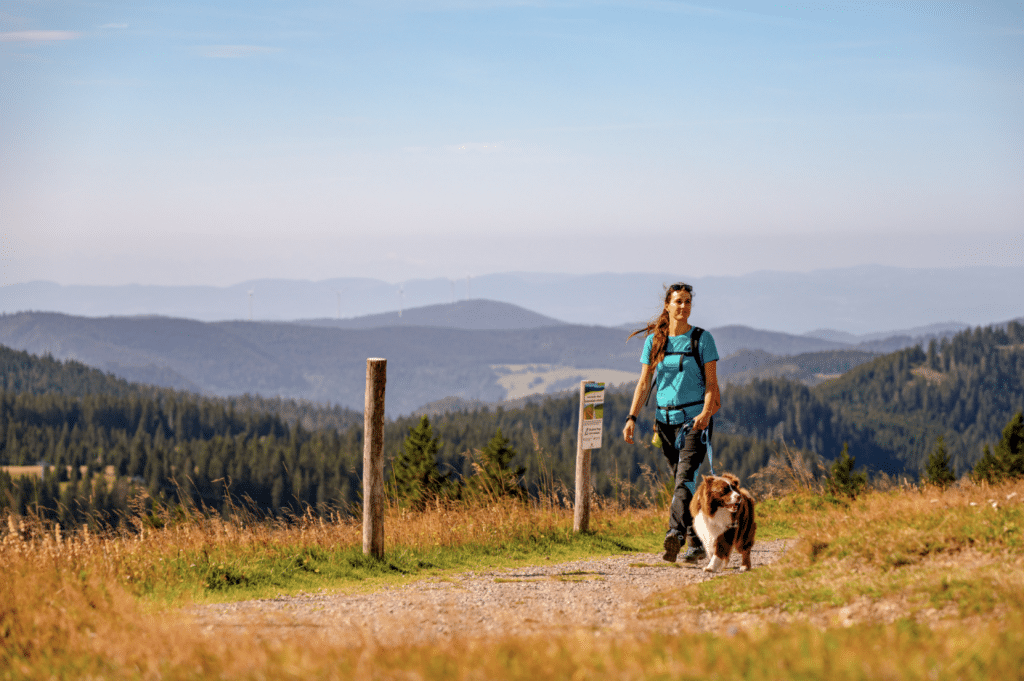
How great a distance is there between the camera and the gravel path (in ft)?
19.0

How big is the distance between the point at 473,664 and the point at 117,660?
2.45 m

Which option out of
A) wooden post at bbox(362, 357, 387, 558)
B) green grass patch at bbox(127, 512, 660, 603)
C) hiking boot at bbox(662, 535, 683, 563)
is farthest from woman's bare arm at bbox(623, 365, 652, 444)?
wooden post at bbox(362, 357, 387, 558)

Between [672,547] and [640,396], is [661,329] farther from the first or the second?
[672,547]

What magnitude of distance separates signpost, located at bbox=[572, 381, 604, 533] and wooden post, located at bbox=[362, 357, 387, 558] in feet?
9.32

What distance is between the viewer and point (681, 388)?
8289 millimetres

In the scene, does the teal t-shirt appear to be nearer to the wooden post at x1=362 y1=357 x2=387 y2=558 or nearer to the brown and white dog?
the brown and white dog

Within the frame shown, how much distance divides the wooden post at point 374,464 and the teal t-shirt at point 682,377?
307 centimetres

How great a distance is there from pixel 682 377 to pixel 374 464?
364 centimetres

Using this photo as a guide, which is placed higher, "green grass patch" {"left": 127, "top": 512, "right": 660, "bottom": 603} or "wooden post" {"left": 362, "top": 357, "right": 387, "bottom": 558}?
"wooden post" {"left": 362, "top": 357, "right": 387, "bottom": 558}

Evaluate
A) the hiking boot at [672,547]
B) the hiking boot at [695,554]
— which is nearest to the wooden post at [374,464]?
the hiking boot at [672,547]

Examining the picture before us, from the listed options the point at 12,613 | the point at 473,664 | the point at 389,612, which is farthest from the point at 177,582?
the point at 473,664

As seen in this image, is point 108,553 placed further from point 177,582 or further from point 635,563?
point 635,563

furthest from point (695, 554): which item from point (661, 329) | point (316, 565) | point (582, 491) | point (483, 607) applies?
point (316, 565)

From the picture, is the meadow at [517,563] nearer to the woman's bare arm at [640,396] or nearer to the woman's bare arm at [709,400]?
the woman's bare arm at [709,400]
